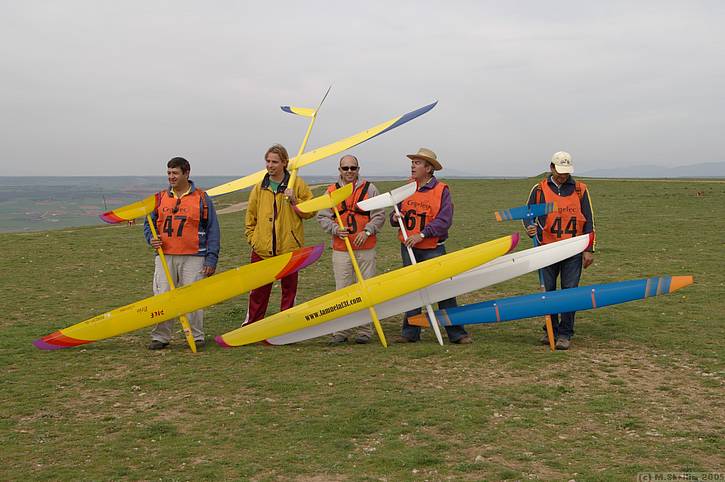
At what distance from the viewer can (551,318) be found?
7191 millimetres

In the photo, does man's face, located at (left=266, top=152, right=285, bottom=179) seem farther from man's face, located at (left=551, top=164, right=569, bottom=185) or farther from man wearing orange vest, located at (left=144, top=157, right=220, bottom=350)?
man's face, located at (left=551, top=164, right=569, bottom=185)

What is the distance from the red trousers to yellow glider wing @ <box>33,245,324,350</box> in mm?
297

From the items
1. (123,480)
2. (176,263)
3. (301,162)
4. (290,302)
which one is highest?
(301,162)

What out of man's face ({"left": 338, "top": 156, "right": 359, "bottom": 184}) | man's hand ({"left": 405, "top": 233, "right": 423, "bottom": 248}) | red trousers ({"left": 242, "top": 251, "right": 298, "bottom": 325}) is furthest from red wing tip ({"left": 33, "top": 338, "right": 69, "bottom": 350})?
man's hand ({"left": 405, "top": 233, "right": 423, "bottom": 248})

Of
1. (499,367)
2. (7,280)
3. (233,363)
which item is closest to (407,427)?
(499,367)

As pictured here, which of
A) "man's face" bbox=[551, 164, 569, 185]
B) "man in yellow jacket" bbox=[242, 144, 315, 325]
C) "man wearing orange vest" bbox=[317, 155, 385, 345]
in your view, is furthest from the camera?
"man wearing orange vest" bbox=[317, 155, 385, 345]

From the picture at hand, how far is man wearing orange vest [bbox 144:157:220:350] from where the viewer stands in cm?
718

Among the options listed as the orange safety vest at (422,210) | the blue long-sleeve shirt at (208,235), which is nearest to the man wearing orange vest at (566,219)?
the orange safety vest at (422,210)

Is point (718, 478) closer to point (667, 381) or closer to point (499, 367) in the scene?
point (667, 381)

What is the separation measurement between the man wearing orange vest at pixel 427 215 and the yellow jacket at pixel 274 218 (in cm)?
113

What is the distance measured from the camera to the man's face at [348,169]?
742cm

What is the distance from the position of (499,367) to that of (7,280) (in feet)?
31.3

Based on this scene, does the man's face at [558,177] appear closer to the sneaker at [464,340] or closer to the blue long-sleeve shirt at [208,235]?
the sneaker at [464,340]

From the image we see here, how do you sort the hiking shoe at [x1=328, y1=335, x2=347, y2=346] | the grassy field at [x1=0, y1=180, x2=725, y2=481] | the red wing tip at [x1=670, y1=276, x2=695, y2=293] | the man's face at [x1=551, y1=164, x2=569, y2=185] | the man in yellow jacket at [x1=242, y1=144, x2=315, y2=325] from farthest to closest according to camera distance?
the hiking shoe at [x1=328, y1=335, x2=347, y2=346] < the man in yellow jacket at [x1=242, y1=144, x2=315, y2=325] < the man's face at [x1=551, y1=164, x2=569, y2=185] < the red wing tip at [x1=670, y1=276, x2=695, y2=293] < the grassy field at [x1=0, y1=180, x2=725, y2=481]
